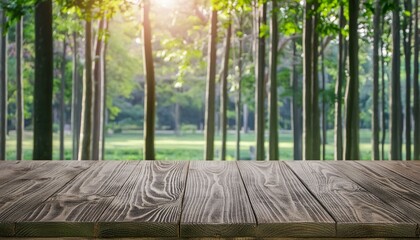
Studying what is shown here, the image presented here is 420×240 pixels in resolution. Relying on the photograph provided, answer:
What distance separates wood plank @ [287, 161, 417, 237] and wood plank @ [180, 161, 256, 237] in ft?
0.87

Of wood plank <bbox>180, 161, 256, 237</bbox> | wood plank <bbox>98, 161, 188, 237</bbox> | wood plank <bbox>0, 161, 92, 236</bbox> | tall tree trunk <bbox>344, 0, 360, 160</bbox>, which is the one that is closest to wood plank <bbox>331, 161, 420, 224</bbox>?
wood plank <bbox>180, 161, 256, 237</bbox>

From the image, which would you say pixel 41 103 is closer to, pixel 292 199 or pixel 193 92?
pixel 292 199

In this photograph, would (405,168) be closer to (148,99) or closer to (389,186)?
(389,186)

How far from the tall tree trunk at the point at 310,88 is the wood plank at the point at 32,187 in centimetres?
884

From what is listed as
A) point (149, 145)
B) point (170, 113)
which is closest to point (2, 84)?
point (149, 145)

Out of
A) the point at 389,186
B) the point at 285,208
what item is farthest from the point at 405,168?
the point at 285,208

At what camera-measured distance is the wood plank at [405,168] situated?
2.68 m

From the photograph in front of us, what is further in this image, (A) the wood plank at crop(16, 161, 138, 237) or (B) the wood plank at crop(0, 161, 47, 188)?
(B) the wood plank at crop(0, 161, 47, 188)

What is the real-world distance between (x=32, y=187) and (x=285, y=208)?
103cm

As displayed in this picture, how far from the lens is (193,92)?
38.4 metres

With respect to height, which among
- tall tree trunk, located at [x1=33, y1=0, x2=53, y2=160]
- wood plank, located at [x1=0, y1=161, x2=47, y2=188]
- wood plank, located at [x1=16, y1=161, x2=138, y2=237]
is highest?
tall tree trunk, located at [x1=33, y1=0, x2=53, y2=160]

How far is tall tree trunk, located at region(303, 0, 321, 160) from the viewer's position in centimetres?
1194

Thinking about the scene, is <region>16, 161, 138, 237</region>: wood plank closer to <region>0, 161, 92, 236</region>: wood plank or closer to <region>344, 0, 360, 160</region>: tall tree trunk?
<region>0, 161, 92, 236</region>: wood plank

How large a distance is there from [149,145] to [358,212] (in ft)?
32.3
